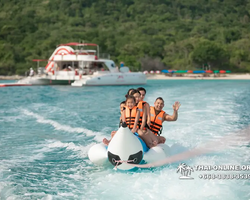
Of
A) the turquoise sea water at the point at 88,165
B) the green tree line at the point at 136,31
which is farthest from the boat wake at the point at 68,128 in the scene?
the green tree line at the point at 136,31

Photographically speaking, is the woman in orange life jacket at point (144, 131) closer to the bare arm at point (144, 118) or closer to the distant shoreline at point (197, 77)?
the bare arm at point (144, 118)

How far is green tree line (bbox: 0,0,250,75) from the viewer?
51000mm

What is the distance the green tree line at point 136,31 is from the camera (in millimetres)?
51000

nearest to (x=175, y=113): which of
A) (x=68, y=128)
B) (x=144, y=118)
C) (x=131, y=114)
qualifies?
(x=144, y=118)

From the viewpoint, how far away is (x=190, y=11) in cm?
11269

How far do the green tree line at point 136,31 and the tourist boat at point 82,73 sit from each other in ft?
52.4

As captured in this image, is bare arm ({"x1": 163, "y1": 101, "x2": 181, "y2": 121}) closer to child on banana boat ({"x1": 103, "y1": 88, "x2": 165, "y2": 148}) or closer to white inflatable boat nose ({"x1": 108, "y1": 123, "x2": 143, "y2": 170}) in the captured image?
child on banana boat ({"x1": 103, "y1": 88, "x2": 165, "y2": 148})

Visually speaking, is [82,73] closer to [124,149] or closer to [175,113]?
[175,113]

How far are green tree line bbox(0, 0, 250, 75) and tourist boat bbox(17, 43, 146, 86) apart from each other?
15986 mm

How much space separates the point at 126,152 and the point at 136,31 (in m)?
75.8

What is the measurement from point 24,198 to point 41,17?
309 feet

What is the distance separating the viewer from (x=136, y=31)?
79.1 metres

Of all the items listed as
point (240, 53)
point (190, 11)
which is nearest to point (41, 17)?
point (190, 11)

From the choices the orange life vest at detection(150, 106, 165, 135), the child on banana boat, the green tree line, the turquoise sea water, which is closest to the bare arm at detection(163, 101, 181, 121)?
the orange life vest at detection(150, 106, 165, 135)
